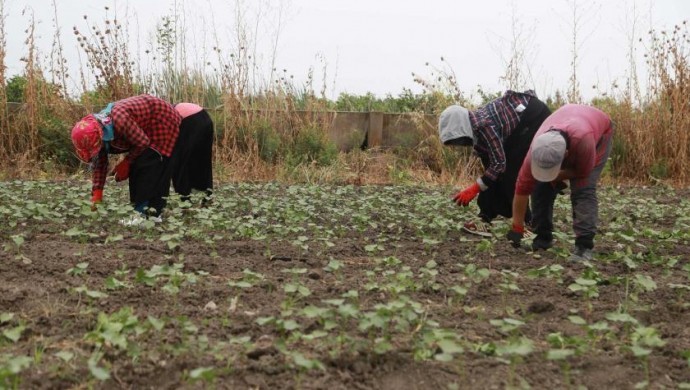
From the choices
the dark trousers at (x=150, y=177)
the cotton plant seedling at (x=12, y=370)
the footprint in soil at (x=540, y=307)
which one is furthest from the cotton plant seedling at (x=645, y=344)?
the dark trousers at (x=150, y=177)

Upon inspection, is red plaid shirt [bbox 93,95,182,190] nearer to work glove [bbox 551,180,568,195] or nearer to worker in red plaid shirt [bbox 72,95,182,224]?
worker in red plaid shirt [bbox 72,95,182,224]

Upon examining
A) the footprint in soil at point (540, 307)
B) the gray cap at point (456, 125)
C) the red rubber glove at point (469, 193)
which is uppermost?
the gray cap at point (456, 125)

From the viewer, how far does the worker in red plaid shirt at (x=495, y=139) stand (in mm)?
5703

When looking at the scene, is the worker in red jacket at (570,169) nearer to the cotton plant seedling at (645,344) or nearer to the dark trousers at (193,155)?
the cotton plant seedling at (645,344)

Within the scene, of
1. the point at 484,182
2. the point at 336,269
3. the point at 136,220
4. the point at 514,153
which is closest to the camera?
the point at 336,269

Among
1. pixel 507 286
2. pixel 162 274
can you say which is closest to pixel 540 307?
pixel 507 286

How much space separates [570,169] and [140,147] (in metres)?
2.84

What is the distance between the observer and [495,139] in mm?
5703

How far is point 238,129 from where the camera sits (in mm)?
10680

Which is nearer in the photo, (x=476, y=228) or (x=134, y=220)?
(x=134, y=220)

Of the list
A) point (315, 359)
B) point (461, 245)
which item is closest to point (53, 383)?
point (315, 359)

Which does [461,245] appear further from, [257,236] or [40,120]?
[40,120]

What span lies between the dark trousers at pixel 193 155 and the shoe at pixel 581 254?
2890mm

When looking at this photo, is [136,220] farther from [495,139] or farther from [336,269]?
[495,139]
